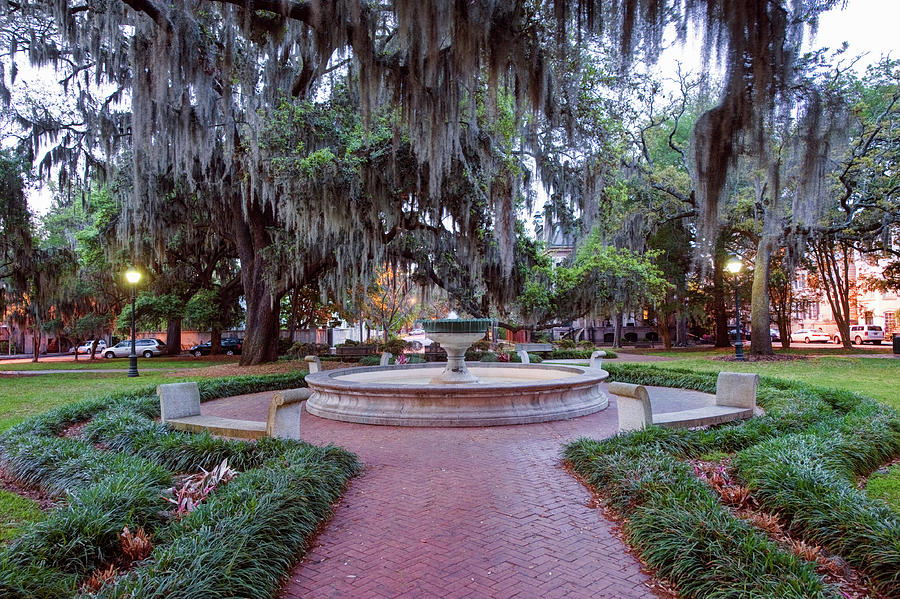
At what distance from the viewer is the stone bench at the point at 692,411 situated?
20.7ft

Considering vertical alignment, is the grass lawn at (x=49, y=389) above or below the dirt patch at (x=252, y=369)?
below

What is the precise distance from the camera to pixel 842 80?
1619 centimetres

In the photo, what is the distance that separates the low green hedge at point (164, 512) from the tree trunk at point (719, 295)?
2543 centimetres

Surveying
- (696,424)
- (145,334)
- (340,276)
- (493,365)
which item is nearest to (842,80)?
(493,365)

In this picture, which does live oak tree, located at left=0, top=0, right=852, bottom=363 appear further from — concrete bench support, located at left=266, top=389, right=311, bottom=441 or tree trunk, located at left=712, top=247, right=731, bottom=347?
tree trunk, located at left=712, top=247, right=731, bottom=347

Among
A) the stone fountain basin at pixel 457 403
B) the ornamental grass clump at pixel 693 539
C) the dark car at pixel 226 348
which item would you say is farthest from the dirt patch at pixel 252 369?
the dark car at pixel 226 348

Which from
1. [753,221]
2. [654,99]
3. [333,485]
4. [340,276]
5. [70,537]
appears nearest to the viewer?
[70,537]

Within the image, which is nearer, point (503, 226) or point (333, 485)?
point (333, 485)

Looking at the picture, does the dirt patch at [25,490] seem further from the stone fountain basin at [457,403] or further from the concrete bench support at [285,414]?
the stone fountain basin at [457,403]

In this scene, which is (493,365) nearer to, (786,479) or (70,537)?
(786,479)

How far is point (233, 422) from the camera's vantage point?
657 centimetres

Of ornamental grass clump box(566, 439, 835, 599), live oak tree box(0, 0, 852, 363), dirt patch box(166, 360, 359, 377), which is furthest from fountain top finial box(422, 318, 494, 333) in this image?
dirt patch box(166, 360, 359, 377)

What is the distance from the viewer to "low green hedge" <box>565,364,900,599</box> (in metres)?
2.90

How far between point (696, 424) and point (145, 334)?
47.7 m
